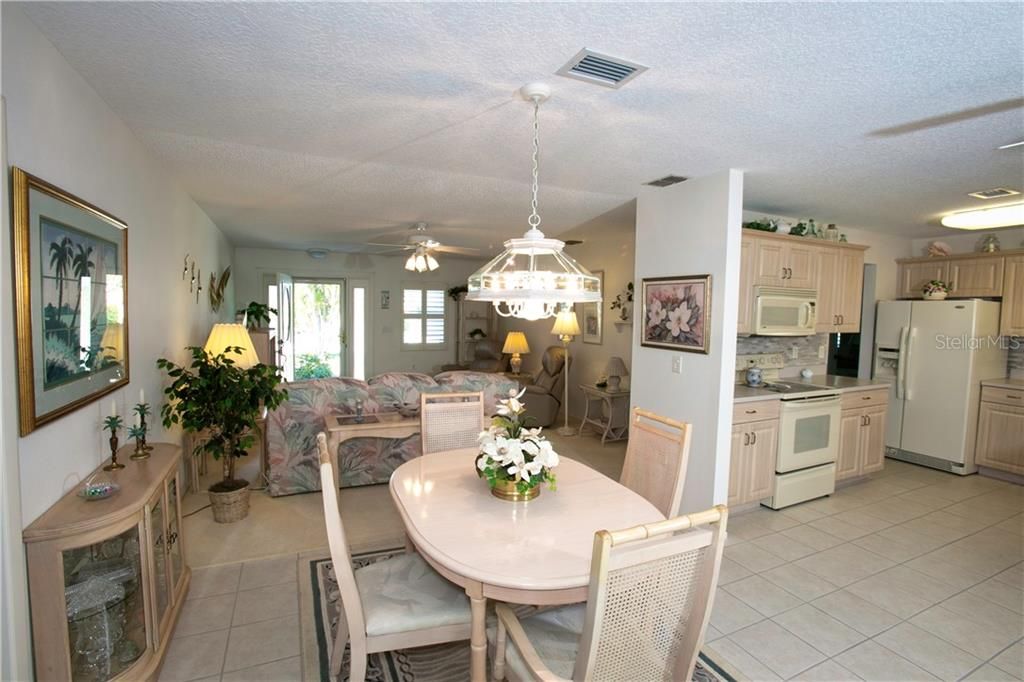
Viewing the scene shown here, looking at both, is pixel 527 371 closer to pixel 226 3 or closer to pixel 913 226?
pixel 913 226

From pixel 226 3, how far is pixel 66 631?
2.06 m

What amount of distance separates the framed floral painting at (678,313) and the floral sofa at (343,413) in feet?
5.12

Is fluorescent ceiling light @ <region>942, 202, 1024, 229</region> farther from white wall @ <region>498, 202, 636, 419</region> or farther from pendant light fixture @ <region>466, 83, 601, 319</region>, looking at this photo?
pendant light fixture @ <region>466, 83, 601, 319</region>

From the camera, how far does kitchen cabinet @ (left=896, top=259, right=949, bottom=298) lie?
531 centimetres

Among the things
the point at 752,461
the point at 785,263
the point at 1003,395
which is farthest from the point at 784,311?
the point at 1003,395

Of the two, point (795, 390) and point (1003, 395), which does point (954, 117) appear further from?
point (1003, 395)

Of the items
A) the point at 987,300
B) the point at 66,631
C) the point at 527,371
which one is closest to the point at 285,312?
the point at 527,371

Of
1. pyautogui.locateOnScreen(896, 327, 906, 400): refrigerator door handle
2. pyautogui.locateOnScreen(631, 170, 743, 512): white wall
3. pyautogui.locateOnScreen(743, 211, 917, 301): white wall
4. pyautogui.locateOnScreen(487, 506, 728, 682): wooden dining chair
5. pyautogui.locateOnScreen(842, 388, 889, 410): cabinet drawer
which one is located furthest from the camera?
pyautogui.locateOnScreen(743, 211, 917, 301): white wall

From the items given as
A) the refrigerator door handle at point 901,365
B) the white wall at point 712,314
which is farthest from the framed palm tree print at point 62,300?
the refrigerator door handle at point 901,365

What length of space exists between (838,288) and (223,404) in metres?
5.12

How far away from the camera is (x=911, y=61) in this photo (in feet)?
5.96

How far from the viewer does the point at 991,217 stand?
373 cm

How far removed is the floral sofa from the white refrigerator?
4272 millimetres

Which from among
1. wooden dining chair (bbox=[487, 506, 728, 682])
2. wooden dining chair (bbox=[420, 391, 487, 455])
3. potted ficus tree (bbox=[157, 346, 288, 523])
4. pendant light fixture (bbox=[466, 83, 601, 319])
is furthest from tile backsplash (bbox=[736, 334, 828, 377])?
potted ficus tree (bbox=[157, 346, 288, 523])
